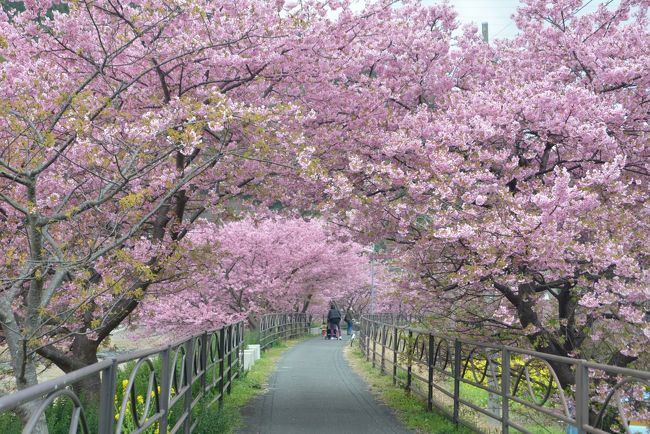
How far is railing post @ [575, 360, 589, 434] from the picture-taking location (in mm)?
5000

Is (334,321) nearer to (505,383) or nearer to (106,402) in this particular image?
(505,383)

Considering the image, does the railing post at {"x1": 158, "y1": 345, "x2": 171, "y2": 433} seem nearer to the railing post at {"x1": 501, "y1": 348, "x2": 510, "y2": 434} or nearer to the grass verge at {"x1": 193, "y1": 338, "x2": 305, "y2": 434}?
the grass verge at {"x1": 193, "y1": 338, "x2": 305, "y2": 434}

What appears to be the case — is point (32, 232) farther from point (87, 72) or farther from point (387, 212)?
point (387, 212)

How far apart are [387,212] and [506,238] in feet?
8.20

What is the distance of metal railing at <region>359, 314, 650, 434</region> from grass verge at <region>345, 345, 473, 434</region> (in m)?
0.18

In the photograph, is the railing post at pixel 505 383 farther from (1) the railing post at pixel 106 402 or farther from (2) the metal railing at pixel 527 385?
(1) the railing post at pixel 106 402

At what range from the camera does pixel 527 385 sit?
6941mm

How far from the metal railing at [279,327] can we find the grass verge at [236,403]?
9.79ft

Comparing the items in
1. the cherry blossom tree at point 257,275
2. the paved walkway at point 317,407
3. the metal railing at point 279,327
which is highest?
the cherry blossom tree at point 257,275

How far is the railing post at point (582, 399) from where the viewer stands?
5000 millimetres

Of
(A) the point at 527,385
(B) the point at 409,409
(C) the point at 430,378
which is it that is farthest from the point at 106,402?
(B) the point at 409,409

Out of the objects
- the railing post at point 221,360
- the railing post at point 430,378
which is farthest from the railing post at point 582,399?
the railing post at point 221,360

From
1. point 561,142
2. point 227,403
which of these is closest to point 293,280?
point 227,403

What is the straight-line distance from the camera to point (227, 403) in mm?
10859
